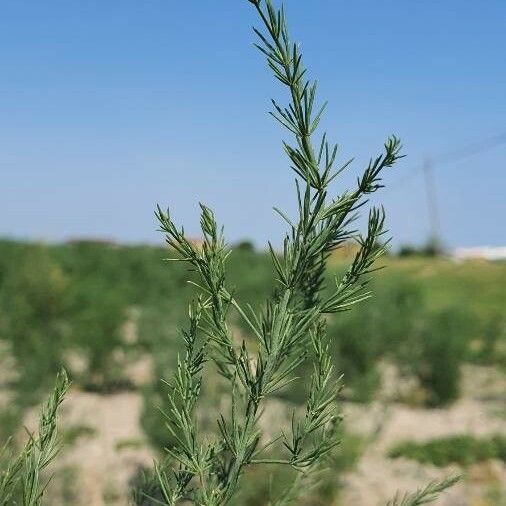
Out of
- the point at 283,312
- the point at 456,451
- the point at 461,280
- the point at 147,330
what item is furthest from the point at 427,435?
the point at 461,280

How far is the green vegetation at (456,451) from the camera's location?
290 inches

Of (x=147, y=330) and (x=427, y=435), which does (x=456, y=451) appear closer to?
(x=427, y=435)

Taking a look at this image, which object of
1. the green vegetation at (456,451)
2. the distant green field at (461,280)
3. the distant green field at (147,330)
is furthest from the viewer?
the distant green field at (461,280)

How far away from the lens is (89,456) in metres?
7.41

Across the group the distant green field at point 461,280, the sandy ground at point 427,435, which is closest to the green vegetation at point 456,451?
the sandy ground at point 427,435

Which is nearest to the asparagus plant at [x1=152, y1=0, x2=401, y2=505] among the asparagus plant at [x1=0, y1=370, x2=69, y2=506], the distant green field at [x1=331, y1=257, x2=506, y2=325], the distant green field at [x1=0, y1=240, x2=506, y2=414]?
the asparagus plant at [x1=0, y1=370, x2=69, y2=506]

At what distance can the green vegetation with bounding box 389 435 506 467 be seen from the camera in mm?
7371

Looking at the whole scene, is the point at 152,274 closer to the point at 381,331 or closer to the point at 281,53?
the point at 381,331

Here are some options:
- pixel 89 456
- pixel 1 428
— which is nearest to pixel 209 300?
pixel 1 428

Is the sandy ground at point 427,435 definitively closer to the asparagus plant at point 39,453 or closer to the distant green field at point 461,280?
the asparagus plant at point 39,453

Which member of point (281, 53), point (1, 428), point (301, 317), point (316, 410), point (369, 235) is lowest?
point (1, 428)

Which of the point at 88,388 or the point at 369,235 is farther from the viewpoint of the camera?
the point at 88,388

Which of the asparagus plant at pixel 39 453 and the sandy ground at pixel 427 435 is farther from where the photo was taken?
the sandy ground at pixel 427 435

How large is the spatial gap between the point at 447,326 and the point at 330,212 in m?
9.77
